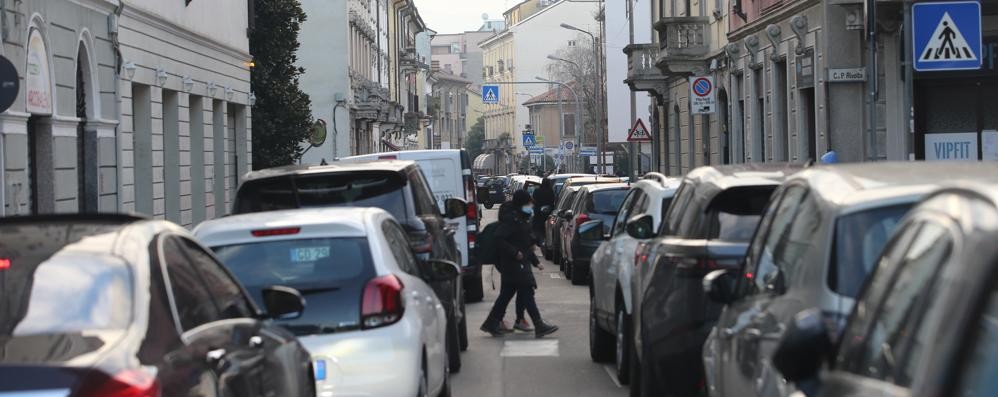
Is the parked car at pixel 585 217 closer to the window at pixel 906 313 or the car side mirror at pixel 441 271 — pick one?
the car side mirror at pixel 441 271

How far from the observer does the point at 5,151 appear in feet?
54.1

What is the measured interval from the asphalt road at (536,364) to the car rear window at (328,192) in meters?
1.60

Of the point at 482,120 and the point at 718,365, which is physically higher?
the point at 482,120

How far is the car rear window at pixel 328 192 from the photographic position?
1229 centimetres

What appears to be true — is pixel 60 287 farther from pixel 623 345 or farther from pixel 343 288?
pixel 623 345

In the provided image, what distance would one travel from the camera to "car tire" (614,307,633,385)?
429 inches

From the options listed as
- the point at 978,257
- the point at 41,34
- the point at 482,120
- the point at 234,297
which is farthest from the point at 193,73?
the point at 482,120

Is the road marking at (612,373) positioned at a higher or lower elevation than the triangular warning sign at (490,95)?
lower

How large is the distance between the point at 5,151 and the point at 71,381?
13.1 metres

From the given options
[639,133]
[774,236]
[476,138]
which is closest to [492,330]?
[774,236]

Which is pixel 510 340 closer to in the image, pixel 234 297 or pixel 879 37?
pixel 234 297

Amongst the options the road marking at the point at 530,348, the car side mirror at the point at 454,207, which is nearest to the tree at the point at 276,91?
the car side mirror at the point at 454,207

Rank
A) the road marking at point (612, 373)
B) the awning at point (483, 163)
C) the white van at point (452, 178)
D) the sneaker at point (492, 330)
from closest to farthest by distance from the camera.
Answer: the road marking at point (612, 373)
the sneaker at point (492, 330)
the white van at point (452, 178)
the awning at point (483, 163)

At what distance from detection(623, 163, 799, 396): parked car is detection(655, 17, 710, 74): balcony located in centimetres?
2971
